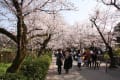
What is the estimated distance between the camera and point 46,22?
103ft

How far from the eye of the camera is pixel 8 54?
38.0 metres

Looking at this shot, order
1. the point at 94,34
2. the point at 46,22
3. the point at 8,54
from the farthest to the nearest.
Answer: the point at 94,34, the point at 8,54, the point at 46,22

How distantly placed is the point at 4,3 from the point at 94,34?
65.5m

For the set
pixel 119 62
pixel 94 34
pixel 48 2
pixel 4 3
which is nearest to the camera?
pixel 4 3

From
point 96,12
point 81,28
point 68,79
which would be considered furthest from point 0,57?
point 81,28

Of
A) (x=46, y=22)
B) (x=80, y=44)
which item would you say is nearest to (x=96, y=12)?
(x=46, y=22)

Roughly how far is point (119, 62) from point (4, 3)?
81.5ft

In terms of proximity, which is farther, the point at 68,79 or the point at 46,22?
the point at 46,22

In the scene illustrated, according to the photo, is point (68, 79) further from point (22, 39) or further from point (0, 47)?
point (0, 47)

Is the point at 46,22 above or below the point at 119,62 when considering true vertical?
above

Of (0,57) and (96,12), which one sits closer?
(0,57)

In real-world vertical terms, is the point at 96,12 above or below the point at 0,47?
above

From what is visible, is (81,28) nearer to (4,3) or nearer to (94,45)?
(94,45)

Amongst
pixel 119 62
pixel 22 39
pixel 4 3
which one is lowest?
pixel 119 62
